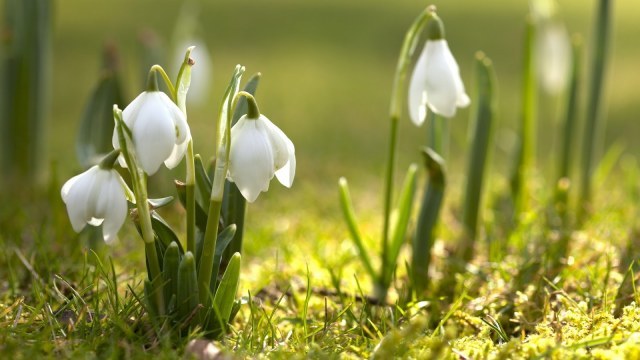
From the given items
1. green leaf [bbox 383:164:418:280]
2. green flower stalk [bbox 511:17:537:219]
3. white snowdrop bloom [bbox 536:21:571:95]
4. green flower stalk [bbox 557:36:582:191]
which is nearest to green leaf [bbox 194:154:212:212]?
green leaf [bbox 383:164:418:280]

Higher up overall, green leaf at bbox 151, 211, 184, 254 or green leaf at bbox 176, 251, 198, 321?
green leaf at bbox 151, 211, 184, 254

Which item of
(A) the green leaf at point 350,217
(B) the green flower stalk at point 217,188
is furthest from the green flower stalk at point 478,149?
(B) the green flower stalk at point 217,188

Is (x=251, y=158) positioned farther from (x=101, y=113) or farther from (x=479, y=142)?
(x=101, y=113)

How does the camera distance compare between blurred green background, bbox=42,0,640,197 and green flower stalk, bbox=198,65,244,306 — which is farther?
blurred green background, bbox=42,0,640,197

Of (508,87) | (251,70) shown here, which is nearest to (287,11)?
(251,70)

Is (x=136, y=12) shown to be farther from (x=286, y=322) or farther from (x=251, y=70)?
(x=286, y=322)

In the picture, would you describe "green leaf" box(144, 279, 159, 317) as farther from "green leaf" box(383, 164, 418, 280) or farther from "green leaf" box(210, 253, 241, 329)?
"green leaf" box(383, 164, 418, 280)

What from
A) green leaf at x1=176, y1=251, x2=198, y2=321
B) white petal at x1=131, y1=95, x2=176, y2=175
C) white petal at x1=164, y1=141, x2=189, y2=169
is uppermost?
white petal at x1=131, y1=95, x2=176, y2=175
